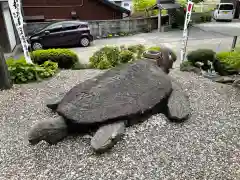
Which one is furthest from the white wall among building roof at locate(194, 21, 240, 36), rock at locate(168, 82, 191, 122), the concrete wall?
rock at locate(168, 82, 191, 122)

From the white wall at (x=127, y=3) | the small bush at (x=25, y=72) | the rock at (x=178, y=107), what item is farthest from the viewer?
the white wall at (x=127, y=3)

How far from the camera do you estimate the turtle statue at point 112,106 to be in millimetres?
2709

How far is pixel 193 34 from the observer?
14.5m

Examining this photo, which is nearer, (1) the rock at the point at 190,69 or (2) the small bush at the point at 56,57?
(1) the rock at the point at 190,69

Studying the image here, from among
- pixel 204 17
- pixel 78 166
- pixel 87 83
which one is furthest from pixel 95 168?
pixel 204 17

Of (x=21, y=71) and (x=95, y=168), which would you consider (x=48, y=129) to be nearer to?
(x=95, y=168)

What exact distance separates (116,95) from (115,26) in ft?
40.4

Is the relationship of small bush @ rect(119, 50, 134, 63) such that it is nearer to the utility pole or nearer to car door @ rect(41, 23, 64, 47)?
the utility pole

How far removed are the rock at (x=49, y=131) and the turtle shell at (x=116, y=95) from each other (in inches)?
5.9

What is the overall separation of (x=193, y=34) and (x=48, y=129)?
1372cm

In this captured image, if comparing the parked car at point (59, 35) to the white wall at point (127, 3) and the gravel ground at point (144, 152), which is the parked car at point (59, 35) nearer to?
the gravel ground at point (144, 152)

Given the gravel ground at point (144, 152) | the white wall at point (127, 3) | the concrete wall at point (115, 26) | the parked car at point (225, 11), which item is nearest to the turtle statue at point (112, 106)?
the gravel ground at point (144, 152)

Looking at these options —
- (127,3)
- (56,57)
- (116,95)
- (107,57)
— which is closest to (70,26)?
(56,57)

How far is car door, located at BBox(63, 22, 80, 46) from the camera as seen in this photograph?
11.2 meters
